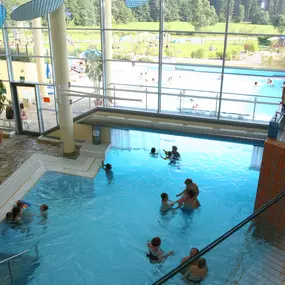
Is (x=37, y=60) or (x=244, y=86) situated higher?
(x=37, y=60)

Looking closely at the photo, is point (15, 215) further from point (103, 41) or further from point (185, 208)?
point (103, 41)

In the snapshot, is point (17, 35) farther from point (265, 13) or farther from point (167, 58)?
point (265, 13)

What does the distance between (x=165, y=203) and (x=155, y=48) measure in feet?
16.1

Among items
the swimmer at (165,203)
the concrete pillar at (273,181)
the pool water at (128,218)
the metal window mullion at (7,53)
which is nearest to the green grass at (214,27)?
the pool water at (128,218)

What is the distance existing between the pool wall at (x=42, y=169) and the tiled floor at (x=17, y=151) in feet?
0.73

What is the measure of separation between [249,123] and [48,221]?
600 centimetres

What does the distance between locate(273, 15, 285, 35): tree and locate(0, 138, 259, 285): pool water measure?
3923 mm

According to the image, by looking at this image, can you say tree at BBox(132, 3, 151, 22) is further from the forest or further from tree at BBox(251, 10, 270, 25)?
tree at BBox(251, 10, 270, 25)

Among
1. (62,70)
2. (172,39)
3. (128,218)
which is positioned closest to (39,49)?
(62,70)

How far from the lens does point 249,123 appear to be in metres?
9.40

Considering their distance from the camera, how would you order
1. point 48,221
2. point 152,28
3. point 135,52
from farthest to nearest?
point 135,52
point 152,28
point 48,221

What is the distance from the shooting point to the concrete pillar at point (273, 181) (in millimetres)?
5305

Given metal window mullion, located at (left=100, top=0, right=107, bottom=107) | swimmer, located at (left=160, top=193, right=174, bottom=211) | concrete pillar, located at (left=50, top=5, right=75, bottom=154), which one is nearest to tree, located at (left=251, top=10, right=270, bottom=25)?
metal window mullion, located at (left=100, top=0, right=107, bottom=107)

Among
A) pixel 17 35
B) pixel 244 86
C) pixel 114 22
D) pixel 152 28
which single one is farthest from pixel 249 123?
pixel 244 86
